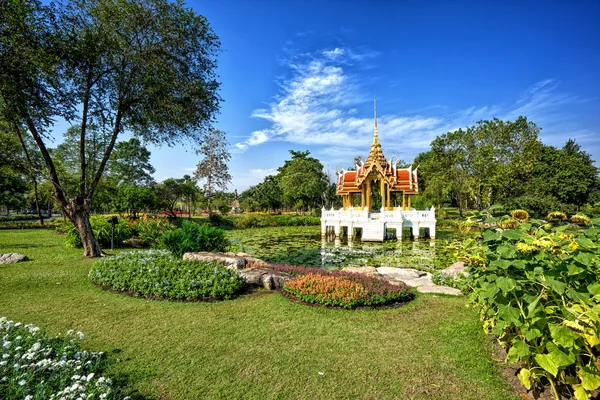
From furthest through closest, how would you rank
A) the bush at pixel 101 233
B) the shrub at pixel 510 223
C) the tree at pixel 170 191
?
the tree at pixel 170 191 → the bush at pixel 101 233 → the shrub at pixel 510 223

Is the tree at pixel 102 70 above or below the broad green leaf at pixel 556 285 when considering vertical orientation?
above

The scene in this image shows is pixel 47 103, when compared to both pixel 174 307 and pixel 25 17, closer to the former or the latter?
pixel 25 17

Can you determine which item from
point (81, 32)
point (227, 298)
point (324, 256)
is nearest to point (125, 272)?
point (227, 298)

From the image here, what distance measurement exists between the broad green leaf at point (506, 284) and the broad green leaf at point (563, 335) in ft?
1.27

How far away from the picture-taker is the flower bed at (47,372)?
2.69m

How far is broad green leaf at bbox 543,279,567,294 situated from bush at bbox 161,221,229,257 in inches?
341

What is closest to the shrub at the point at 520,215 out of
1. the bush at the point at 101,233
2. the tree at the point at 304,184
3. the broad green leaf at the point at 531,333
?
the broad green leaf at the point at 531,333

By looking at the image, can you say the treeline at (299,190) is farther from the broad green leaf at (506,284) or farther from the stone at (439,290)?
the broad green leaf at (506,284)

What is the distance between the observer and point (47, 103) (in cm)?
899

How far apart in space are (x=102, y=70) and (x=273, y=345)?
1047 centimetres

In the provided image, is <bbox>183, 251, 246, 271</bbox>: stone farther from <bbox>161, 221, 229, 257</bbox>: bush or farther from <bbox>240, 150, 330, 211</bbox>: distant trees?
<bbox>240, 150, 330, 211</bbox>: distant trees

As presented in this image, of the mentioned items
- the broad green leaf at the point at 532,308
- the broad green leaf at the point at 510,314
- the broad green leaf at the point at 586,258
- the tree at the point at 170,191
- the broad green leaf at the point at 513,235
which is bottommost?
the broad green leaf at the point at 510,314

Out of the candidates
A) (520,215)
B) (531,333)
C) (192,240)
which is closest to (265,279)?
(192,240)

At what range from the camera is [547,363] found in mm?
2508
